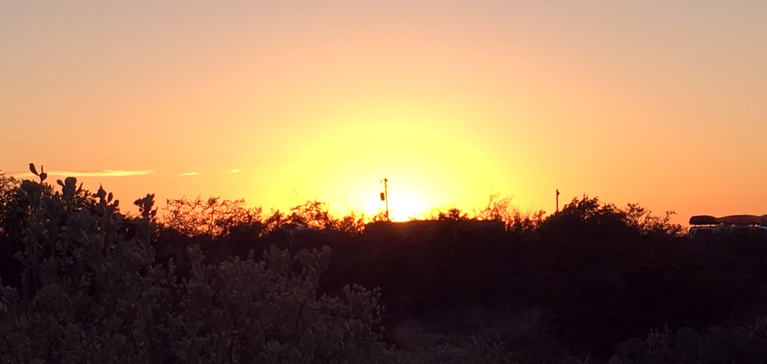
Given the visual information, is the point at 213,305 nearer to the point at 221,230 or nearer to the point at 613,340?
the point at 613,340

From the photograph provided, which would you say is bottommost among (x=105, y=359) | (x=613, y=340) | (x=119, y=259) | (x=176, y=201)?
(x=613, y=340)

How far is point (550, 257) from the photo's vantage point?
86.2 ft

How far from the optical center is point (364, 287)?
1482 centimetres

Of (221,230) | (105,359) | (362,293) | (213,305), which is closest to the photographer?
(105,359)

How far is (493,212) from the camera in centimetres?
4366

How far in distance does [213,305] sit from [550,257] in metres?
22.0

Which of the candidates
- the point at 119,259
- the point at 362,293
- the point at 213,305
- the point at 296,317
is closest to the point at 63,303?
the point at 119,259

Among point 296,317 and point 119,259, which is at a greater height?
point 119,259

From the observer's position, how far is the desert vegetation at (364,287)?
16.0ft

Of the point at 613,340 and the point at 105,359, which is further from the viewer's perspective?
the point at 613,340

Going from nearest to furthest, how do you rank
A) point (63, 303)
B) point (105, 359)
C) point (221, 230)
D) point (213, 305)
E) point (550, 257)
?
point (105, 359) < point (63, 303) < point (213, 305) < point (550, 257) < point (221, 230)

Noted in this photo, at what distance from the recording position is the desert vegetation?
4863 millimetres

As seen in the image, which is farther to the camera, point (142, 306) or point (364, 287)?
point (364, 287)

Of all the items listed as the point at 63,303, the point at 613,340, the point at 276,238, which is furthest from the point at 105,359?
the point at 276,238
